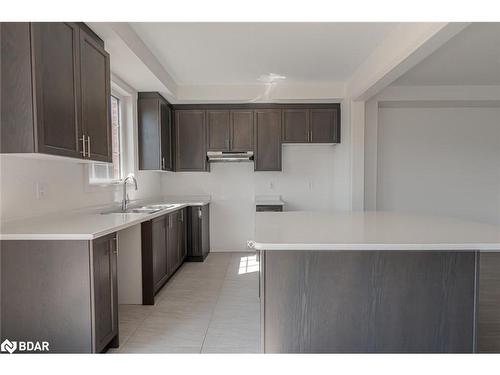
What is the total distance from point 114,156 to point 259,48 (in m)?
2.09

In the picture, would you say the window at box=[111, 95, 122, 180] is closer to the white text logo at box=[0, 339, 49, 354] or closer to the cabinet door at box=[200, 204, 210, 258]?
the cabinet door at box=[200, 204, 210, 258]

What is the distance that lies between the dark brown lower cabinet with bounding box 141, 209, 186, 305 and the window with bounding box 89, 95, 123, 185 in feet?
2.44

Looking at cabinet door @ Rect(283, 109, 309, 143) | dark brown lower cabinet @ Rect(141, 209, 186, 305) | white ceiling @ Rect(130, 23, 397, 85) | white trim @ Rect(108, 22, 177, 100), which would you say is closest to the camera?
white trim @ Rect(108, 22, 177, 100)

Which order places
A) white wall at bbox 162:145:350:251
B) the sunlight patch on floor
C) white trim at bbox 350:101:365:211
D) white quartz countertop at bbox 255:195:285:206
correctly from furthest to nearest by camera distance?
white wall at bbox 162:145:350:251, white quartz countertop at bbox 255:195:285:206, white trim at bbox 350:101:365:211, the sunlight patch on floor

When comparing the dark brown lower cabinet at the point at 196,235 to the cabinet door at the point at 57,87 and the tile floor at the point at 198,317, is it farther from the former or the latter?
the cabinet door at the point at 57,87

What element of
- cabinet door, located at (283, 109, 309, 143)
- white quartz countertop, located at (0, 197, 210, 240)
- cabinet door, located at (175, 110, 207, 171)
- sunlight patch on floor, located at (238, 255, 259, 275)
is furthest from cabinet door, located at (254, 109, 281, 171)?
white quartz countertop, located at (0, 197, 210, 240)

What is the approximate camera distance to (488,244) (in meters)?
1.44

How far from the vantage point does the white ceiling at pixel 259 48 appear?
2664 mm

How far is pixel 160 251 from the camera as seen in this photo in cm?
322

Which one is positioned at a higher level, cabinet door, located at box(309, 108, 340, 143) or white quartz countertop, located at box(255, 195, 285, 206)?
cabinet door, located at box(309, 108, 340, 143)

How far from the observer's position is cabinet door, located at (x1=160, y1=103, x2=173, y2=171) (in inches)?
167

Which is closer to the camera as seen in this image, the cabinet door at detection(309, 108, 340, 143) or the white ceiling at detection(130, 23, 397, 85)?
the white ceiling at detection(130, 23, 397, 85)
